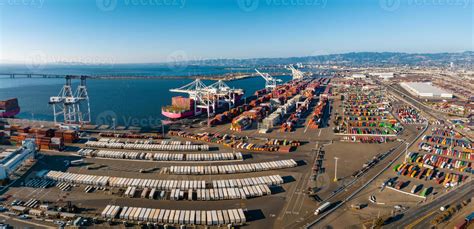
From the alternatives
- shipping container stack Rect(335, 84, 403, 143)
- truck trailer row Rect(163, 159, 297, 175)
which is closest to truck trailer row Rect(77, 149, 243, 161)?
truck trailer row Rect(163, 159, 297, 175)

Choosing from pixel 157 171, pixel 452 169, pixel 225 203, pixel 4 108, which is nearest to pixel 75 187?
pixel 157 171

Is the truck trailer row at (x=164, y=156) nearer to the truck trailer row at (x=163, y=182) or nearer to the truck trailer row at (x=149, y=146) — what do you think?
the truck trailer row at (x=149, y=146)

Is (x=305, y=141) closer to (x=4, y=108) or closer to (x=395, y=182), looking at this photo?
(x=395, y=182)

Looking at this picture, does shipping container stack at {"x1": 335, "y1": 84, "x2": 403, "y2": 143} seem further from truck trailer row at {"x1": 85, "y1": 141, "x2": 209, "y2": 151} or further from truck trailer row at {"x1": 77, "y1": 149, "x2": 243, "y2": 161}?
truck trailer row at {"x1": 85, "y1": 141, "x2": 209, "y2": 151}

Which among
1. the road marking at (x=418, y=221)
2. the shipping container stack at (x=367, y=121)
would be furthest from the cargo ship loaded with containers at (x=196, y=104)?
the road marking at (x=418, y=221)

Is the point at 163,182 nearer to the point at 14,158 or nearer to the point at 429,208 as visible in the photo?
the point at 14,158

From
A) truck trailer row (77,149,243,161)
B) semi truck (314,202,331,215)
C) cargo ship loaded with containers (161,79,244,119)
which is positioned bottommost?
semi truck (314,202,331,215)
